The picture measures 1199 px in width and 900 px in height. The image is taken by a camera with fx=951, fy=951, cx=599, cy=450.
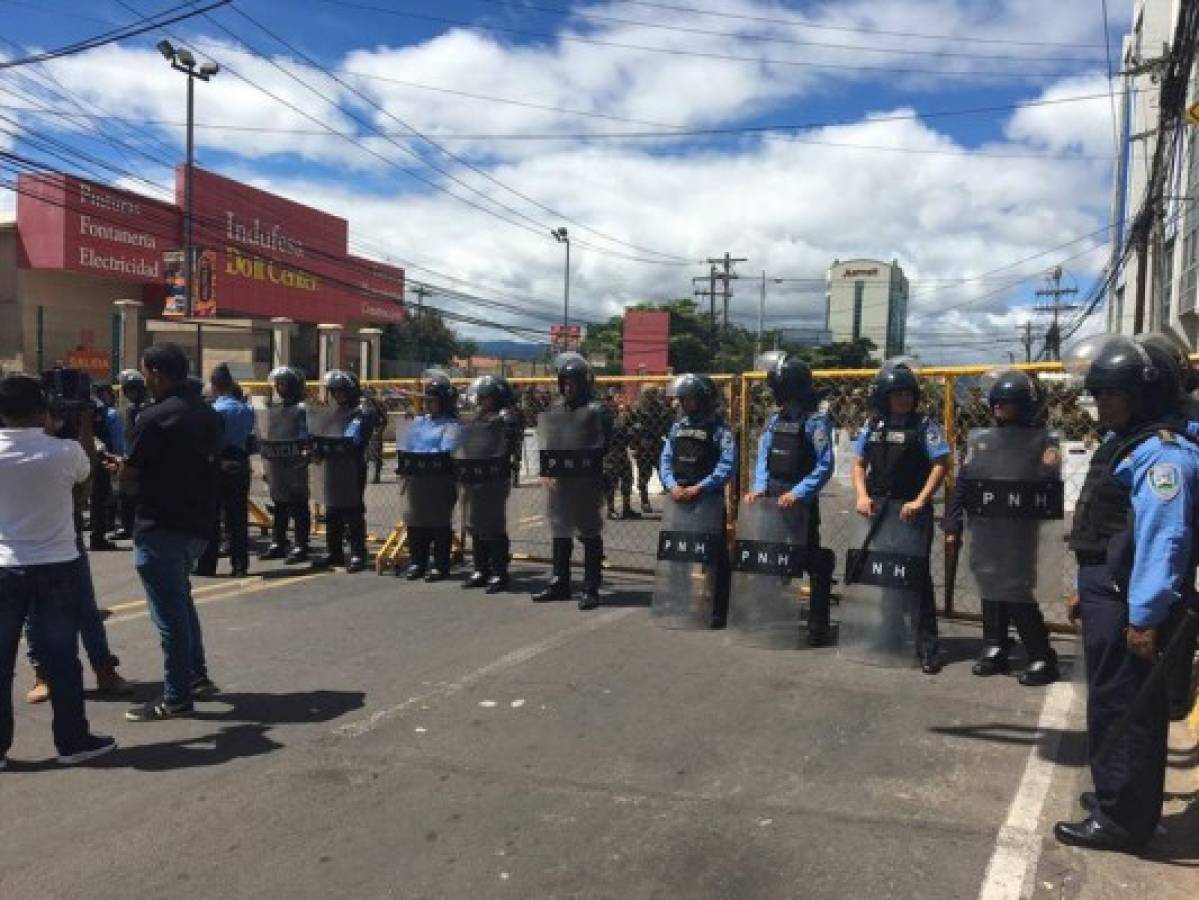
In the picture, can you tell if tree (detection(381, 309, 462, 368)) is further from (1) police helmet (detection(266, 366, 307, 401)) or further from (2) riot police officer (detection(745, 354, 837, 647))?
(2) riot police officer (detection(745, 354, 837, 647))

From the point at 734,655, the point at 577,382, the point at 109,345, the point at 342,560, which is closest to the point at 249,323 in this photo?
the point at 109,345

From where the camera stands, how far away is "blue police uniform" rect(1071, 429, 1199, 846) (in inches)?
130

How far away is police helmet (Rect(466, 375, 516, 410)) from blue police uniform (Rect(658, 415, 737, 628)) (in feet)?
6.36

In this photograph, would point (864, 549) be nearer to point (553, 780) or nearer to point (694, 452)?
point (694, 452)

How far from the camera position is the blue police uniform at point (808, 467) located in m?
6.41

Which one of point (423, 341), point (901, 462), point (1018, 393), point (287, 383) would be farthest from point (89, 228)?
point (423, 341)

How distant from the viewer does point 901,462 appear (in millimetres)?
5918

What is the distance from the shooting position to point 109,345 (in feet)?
97.2

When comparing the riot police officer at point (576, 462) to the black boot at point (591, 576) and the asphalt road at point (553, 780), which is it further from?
the asphalt road at point (553, 780)

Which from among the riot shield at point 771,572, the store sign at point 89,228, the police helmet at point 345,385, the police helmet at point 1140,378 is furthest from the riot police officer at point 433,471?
the store sign at point 89,228

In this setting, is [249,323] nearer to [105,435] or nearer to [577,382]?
[105,435]

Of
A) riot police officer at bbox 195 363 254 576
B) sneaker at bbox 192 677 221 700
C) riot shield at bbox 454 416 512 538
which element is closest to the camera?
sneaker at bbox 192 677 221 700

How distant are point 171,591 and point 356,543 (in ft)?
→ 13.6

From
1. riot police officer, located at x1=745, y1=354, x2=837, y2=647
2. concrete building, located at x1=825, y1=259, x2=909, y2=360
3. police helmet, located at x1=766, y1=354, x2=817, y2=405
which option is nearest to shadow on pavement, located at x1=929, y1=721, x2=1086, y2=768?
riot police officer, located at x1=745, y1=354, x2=837, y2=647
